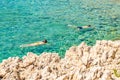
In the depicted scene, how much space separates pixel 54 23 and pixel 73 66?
71.6ft

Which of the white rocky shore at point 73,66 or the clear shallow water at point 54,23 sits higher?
the white rocky shore at point 73,66

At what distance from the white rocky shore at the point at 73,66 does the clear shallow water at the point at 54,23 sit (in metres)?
9.52

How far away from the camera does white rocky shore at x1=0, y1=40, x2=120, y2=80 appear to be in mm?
11125

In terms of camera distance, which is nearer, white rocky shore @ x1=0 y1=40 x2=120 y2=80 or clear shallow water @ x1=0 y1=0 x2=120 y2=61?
white rocky shore @ x1=0 y1=40 x2=120 y2=80

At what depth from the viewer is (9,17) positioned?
3703cm

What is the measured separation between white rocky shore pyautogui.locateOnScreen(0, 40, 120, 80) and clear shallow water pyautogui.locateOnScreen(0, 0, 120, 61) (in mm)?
9518

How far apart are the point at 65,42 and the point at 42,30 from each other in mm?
4918

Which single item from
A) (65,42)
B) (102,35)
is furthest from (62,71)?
(102,35)

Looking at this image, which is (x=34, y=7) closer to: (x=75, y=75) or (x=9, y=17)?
(x=9, y=17)

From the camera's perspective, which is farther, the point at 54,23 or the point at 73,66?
the point at 54,23

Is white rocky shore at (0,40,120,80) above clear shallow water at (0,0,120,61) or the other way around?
above

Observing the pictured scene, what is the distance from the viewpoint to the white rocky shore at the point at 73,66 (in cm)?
1112

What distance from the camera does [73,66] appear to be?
13.0m

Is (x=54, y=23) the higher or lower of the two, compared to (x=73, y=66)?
lower
